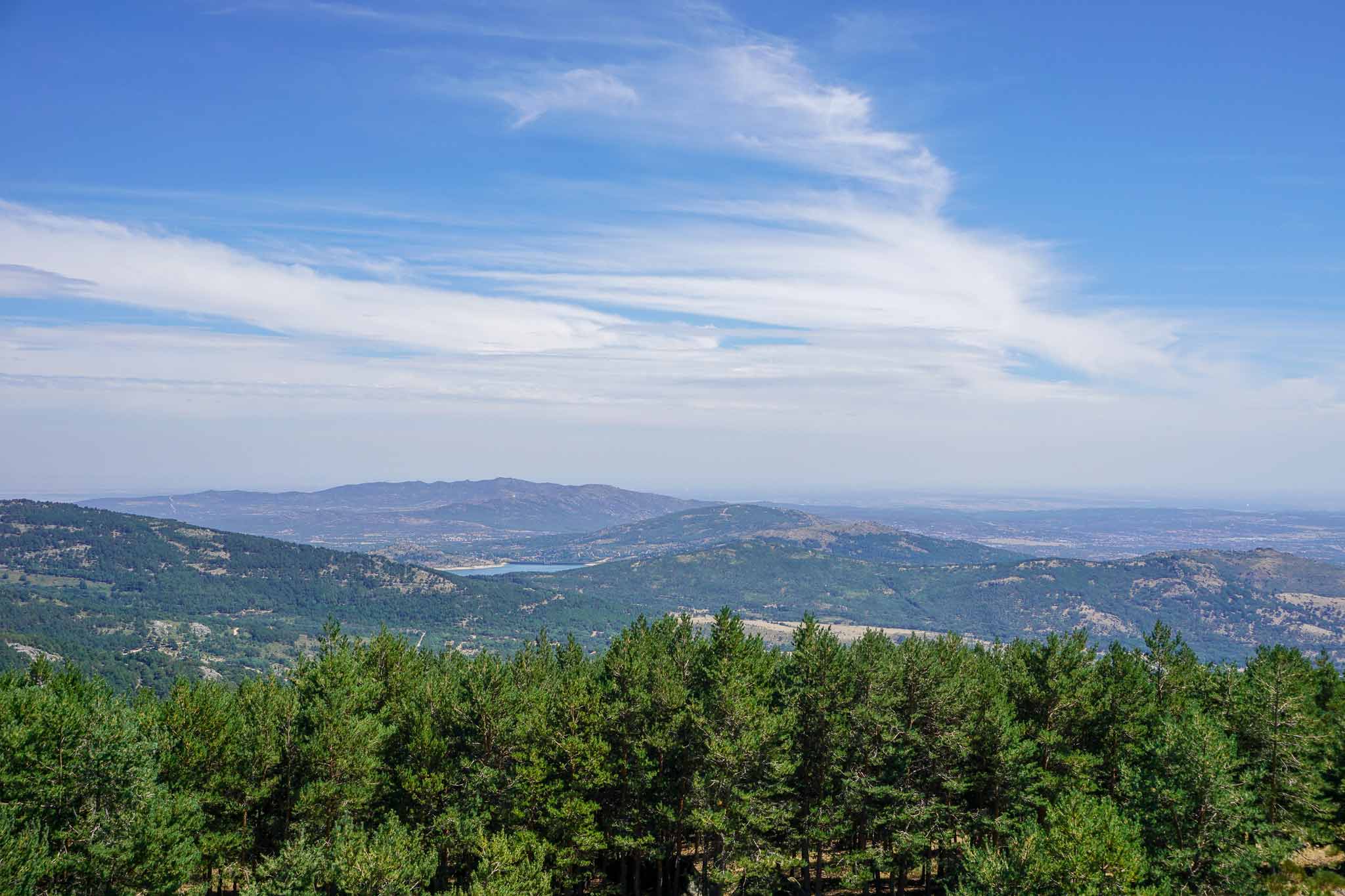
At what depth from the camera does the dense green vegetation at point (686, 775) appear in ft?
126

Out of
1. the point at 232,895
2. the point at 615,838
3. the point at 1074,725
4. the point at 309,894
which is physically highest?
the point at 1074,725

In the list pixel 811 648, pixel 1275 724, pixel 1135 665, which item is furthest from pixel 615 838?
pixel 1275 724

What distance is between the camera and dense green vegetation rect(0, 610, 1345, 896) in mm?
38531

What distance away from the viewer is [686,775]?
165 ft

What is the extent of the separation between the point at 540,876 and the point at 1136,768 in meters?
34.5

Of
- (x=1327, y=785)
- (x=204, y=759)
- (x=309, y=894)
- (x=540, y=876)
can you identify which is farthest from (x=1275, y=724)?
(x=204, y=759)

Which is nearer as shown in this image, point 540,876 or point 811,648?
point 540,876

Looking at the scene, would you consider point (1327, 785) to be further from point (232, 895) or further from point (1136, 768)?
point (232, 895)

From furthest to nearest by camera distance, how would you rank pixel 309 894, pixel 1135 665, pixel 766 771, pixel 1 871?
1. pixel 1135 665
2. pixel 766 771
3. pixel 309 894
4. pixel 1 871

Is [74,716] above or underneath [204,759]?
above

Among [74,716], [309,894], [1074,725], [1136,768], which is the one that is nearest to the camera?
[309,894]

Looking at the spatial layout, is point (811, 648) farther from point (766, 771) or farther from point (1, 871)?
point (1, 871)

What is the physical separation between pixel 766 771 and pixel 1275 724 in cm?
3313

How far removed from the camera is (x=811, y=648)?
2028 inches
